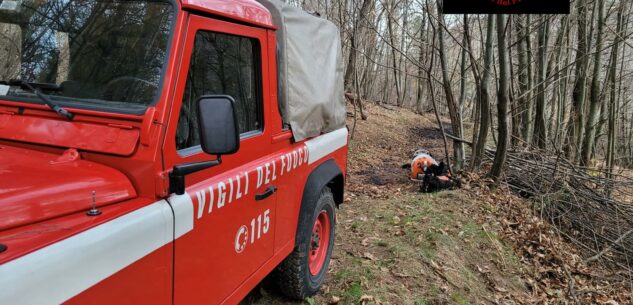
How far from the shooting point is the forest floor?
15.4ft

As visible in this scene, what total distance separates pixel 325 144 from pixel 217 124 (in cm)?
226

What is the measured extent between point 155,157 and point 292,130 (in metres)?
1.52

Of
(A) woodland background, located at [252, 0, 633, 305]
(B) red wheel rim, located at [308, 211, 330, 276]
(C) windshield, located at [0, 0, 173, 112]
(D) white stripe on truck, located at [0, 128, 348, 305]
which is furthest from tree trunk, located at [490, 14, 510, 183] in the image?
(D) white stripe on truck, located at [0, 128, 348, 305]

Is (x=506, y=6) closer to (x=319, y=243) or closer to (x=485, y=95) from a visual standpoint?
(x=485, y=95)

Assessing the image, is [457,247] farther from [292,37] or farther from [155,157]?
[155,157]

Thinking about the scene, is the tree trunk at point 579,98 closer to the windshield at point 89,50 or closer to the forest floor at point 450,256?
the forest floor at point 450,256

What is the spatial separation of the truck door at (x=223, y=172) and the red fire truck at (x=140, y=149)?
0.01m

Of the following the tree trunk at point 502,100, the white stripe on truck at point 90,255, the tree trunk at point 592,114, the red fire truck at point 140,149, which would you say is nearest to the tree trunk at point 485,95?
the tree trunk at point 502,100

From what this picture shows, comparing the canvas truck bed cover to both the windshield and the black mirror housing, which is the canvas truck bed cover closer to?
the windshield

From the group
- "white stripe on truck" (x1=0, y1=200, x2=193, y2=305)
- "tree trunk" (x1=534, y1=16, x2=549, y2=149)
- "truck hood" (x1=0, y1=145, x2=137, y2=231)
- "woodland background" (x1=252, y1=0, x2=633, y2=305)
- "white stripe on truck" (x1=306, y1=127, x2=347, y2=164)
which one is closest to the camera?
"white stripe on truck" (x1=0, y1=200, x2=193, y2=305)

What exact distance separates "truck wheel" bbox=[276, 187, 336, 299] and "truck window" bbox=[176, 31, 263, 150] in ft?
3.99

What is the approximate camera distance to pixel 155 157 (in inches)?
79.3

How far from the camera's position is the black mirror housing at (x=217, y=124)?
198 centimetres

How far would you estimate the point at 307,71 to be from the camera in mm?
3770
